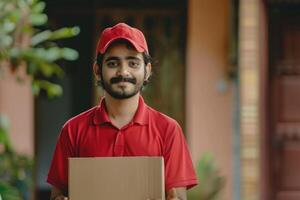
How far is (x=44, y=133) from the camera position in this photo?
11.0 metres

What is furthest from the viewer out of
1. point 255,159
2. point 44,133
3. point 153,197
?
point 44,133

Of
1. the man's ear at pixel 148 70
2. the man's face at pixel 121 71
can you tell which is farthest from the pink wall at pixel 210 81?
the man's face at pixel 121 71

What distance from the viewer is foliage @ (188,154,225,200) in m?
8.88

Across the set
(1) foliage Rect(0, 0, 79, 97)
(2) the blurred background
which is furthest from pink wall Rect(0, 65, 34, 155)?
(1) foliage Rect(0, 0, 79, 97)

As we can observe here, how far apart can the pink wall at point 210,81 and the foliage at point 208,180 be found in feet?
1.48

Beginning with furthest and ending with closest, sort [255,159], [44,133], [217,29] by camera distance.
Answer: [44,133] → [217,29] → [255,159]

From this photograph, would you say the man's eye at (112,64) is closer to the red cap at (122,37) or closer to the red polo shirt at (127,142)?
the red cap at (122,37)

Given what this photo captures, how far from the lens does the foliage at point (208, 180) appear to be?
888cm

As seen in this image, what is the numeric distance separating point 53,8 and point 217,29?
65.9 inches

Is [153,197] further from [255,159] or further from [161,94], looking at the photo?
[161,94]

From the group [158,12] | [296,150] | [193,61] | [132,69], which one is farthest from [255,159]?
[132,69]

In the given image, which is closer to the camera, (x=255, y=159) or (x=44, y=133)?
(x=255, y=159)

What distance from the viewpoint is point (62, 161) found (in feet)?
12.7

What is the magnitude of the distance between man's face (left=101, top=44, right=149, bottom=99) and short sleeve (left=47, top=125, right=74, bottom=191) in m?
0.25
